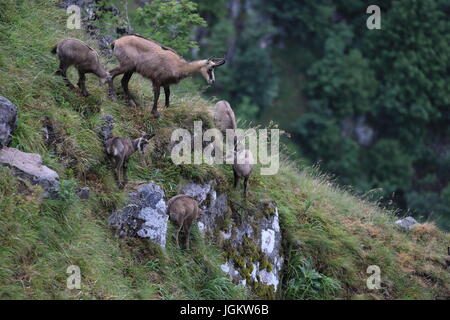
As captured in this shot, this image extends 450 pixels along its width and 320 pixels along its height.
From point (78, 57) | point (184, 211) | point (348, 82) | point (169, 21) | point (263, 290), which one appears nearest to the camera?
point (184, 211)

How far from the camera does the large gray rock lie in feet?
29.0

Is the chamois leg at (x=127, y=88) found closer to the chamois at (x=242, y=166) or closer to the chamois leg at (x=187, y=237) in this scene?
the chamois at (x=242, y=166)

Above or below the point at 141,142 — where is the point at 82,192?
below

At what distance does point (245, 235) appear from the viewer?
928 cm

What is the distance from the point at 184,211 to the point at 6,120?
2475 mm

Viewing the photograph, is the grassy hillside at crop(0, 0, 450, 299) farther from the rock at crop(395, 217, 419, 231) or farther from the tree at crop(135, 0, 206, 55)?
the tree at crop(135, 0, 206, 55)

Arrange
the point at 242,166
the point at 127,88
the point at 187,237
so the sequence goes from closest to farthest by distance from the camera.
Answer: the point at 187,237
the point at 242,166
the point at 127,88

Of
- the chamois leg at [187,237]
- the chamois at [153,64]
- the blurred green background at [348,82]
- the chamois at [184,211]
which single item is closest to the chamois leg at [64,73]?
the chamois at [153,64]

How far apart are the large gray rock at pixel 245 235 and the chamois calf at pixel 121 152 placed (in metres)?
0.95

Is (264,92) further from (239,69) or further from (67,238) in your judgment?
(67,238)

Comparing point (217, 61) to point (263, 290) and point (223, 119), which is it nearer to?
point (223, 119)

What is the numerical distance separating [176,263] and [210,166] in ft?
6.32

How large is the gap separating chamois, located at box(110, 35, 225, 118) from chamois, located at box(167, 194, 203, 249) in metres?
1.90

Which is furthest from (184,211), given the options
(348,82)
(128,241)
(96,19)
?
(348,82)
